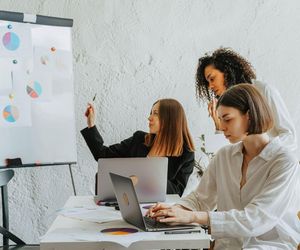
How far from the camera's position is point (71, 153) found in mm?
3113

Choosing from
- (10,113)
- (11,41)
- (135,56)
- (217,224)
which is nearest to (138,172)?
(217,224)

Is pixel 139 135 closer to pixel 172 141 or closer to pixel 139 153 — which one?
pixel 139 153

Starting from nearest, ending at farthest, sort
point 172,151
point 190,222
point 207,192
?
1. point 190,222
2. point 207,192
3. point 172,151

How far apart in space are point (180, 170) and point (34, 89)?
3.30 feet

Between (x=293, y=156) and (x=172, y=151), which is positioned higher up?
(x=293, y=156)

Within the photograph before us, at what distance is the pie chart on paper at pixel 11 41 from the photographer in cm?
288

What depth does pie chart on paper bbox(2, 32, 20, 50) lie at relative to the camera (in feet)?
9.44

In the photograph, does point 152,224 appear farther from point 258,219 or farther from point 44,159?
point 44,159

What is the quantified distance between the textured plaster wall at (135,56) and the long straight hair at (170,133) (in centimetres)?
51

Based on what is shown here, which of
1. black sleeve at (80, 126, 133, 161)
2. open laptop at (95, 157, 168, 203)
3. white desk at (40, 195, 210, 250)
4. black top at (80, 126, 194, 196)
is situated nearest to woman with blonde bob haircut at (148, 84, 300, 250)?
white desk at (40, 195, 210, 250)

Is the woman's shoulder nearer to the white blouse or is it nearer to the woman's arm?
the white blouse

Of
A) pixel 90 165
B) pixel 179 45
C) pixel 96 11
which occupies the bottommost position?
pixel 90 165

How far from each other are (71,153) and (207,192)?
1311mm

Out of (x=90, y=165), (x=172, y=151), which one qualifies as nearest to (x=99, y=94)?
(x=90, y=165)
